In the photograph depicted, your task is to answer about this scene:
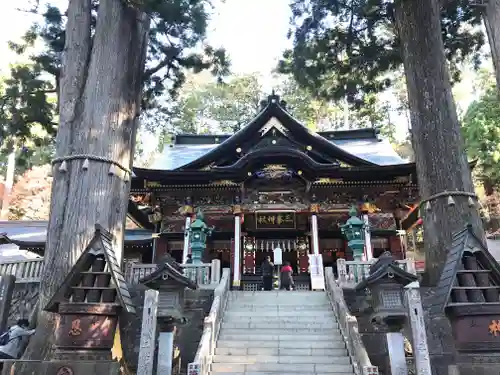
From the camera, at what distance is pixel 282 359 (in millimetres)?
7602

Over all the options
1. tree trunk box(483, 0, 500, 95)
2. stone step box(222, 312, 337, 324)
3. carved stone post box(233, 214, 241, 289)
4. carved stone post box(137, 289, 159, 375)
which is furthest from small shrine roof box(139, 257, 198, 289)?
tree trunk box(483, 0, 500, 95)

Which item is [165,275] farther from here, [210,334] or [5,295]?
[5,295]

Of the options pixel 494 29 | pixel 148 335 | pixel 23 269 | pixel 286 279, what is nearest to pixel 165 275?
pixel 148 335

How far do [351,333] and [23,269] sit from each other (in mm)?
8250

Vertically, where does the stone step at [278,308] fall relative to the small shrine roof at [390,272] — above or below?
below

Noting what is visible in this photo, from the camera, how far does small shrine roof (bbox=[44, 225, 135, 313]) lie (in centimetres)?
549

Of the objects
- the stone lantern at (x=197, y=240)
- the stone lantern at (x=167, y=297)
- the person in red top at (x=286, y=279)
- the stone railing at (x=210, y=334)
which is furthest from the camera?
the person in red top at (x=286, y=279)

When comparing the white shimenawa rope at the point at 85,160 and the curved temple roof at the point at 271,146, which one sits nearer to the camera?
the white shimenawa rope at the point at 85,160

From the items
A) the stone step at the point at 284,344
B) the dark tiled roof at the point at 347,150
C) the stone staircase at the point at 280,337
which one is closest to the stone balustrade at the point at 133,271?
the stone staircase at the point at 280,337

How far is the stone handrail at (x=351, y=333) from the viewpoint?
655cm

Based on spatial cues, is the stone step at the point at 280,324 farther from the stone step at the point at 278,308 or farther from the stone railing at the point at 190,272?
the stone railing at the point at 190,272

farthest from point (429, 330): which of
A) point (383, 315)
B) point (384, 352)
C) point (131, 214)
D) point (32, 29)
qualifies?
point (131, 214)

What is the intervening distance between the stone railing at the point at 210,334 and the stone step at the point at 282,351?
0.30 m

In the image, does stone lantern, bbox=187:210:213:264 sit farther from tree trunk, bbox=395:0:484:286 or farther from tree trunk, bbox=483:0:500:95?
tree trunk, bbox=483:0:500:95
